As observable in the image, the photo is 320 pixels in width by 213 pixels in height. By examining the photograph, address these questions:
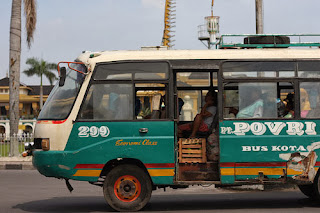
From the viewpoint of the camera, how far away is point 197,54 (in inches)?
388

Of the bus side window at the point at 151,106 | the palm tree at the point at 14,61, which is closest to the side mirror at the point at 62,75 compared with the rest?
the bus side window at the point at 151,106

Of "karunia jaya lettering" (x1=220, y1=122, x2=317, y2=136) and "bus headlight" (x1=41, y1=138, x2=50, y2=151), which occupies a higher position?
"karunia jaya lettering" (x1=220, y1=122, x2=317, y2=136)

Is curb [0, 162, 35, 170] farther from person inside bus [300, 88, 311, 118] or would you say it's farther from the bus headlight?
person inside bus [300, 88, 311, 118]

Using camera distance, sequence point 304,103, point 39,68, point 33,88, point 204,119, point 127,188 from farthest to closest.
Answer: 1. point 33,88
2. point 39,68
3. point 204,119
4. point 304,103
5. point 127,188

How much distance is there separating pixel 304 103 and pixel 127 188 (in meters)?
3.23

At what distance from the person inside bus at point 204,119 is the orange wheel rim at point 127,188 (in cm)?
118

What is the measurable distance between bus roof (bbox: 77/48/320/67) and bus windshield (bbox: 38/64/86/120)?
313 mm

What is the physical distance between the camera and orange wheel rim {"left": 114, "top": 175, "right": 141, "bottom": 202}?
965 cm

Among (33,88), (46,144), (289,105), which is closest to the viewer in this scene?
(46,144)

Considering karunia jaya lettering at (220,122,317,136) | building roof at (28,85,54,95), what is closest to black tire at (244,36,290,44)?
karunia jaya lettering at (220,122,317,136)

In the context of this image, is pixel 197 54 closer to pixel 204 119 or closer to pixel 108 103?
pixel 204 119

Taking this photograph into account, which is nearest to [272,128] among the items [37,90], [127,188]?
[127,188]

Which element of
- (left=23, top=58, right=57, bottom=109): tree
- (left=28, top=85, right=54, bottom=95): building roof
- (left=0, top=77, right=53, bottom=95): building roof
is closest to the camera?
(left=23, top=58, right=57, bottom=109): tree

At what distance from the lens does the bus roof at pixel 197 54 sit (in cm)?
982
